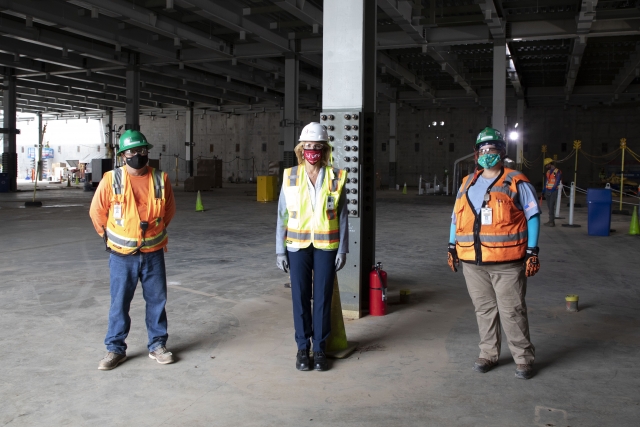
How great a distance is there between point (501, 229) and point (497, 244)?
122mm

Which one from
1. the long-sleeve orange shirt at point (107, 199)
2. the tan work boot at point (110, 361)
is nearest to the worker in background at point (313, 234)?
the long-sleeve orange shirt at point (107, 199)

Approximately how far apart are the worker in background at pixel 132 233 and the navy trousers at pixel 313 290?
1.17m

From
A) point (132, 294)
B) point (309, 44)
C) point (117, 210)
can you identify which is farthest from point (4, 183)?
point (117, 210)

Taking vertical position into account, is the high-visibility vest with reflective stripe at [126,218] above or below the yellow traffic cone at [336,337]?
above

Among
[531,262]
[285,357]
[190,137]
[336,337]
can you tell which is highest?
[190,137]

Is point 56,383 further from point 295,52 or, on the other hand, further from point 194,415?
point 295,52

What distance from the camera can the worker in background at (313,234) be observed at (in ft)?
14.6

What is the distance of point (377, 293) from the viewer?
624cm

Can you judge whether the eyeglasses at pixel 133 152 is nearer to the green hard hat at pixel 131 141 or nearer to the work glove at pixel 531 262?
the green hard hat at pixel 131 141

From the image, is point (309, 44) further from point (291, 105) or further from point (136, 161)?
point (136, 161)

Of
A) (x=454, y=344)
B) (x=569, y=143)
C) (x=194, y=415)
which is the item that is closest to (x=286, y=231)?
(x=194, y=415)

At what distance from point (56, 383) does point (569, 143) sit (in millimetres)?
39020

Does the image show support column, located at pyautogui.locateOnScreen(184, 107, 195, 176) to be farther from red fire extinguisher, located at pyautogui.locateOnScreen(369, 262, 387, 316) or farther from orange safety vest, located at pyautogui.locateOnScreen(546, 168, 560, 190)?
red fire extinguisher, located at pyautogui.locateOnScreen(369, 262, 387, 316)

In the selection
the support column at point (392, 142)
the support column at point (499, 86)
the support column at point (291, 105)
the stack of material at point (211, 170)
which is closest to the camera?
the support column at point (499, 86)
